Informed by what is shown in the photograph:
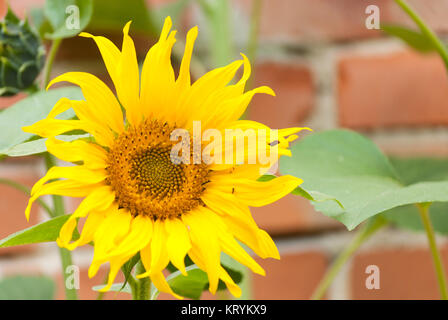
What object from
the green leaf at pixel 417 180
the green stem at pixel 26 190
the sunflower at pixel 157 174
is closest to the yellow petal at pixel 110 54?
the sunflower at pixel 157 174

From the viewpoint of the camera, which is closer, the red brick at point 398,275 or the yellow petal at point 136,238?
the yellow petal at point 136,238

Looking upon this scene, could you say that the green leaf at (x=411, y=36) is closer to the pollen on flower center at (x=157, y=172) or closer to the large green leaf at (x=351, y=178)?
the large green leaf at (x=351, y=178)

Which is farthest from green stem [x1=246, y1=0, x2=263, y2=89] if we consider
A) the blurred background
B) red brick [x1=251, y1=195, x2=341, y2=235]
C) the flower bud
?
the flower bud

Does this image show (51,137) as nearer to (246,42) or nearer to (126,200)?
(126,200)

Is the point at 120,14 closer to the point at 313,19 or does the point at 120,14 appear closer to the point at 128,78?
the point at 313,19

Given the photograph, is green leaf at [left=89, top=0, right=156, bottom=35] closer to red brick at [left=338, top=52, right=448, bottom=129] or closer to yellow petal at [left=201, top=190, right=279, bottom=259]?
red brick at [left=338, top=52, right=448, bottom=129]
